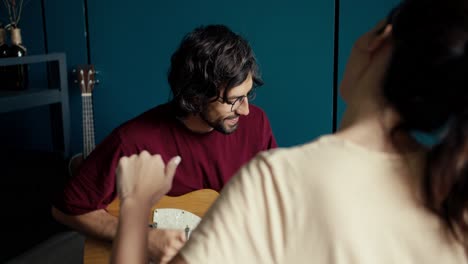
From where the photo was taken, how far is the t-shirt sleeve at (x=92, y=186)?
154 centimetres

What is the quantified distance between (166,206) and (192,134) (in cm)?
26

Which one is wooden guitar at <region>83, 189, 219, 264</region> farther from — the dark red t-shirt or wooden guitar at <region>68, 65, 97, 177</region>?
wooden guitar at <region>68, 65, 97, 177</region>

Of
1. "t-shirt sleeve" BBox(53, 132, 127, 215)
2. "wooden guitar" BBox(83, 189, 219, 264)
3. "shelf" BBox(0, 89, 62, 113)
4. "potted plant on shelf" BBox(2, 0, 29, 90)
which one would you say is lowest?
"wooden guitar" BBox(83, 189, 219, 264)

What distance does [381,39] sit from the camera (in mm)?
568

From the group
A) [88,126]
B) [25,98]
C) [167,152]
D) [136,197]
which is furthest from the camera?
[88,126]

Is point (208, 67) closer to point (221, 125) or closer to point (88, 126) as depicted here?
point (221, 125)

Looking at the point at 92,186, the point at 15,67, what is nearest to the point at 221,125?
the point at 92,186

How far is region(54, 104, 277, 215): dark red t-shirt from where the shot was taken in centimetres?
155

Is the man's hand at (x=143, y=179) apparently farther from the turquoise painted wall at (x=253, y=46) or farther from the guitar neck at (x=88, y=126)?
the guitar neck at (x=88, y=126)

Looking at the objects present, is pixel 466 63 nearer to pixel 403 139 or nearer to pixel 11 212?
pixel 403 139

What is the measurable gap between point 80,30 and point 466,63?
2.33 meters

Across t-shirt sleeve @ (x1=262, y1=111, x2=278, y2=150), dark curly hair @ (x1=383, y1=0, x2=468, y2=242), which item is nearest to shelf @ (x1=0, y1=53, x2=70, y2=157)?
t-shirt sleeve @ (x1=262, y1=111, x2=278, y2=150)

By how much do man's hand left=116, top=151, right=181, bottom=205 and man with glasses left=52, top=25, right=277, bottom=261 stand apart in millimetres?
922

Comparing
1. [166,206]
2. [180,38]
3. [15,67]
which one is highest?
[180,38]
